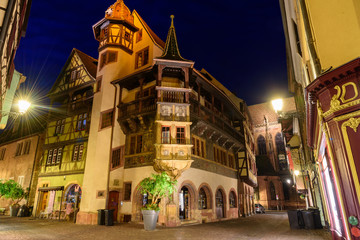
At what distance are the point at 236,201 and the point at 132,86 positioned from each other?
14.7 meters

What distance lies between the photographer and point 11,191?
71.2ft

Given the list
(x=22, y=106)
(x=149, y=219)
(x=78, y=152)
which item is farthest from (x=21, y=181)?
(x=22, y=106)

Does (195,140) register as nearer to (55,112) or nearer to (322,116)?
(322,116)

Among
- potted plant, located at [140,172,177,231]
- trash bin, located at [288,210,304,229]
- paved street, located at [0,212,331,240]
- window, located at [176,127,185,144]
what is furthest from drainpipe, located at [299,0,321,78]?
trash bin, located at [288,210,304,229]

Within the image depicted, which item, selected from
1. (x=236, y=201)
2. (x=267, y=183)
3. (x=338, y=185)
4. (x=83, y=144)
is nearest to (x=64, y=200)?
(x=83, y=144)

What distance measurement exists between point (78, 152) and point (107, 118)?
476cm

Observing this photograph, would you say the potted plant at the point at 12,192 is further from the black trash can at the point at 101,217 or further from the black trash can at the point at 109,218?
the black trash can at the point at 109,218

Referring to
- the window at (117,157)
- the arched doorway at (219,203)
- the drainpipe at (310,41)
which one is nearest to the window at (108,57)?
the window at (117,157)

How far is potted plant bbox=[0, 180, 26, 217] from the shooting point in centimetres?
2153

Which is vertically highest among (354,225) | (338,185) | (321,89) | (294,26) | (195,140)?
(294,26)

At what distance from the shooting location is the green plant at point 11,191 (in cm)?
2150

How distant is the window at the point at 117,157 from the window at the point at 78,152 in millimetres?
4544

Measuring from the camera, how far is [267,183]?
133 ft

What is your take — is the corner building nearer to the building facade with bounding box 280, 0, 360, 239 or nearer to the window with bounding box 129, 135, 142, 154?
the window with bounding box 129, 135, 142, 154
